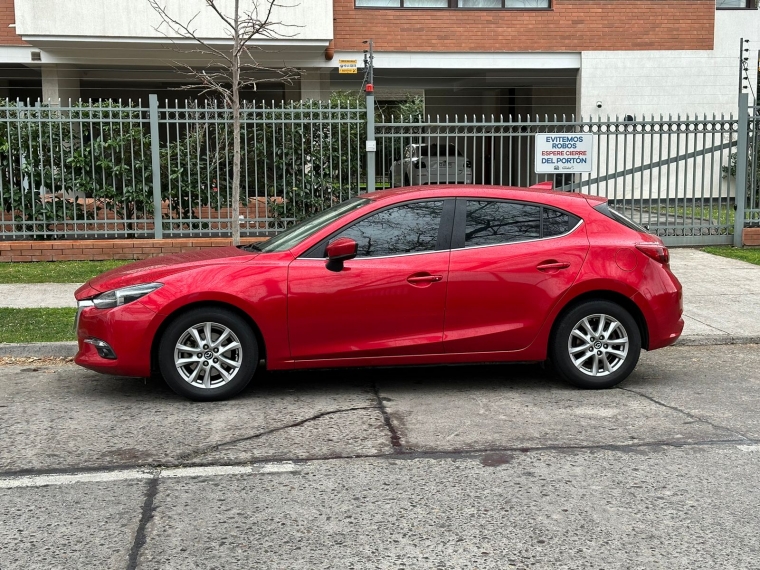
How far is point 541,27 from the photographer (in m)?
21.5

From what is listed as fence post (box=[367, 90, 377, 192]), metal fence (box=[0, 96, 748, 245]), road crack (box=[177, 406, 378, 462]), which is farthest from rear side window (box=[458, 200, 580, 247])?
fence post (box=[367, 90, 377, 192])

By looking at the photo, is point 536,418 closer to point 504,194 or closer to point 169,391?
point 504,194

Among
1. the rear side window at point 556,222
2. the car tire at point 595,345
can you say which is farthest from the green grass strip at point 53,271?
the car tire at point 595,345

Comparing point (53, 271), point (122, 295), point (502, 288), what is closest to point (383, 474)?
point (502, 288)

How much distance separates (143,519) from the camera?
14.2 ft

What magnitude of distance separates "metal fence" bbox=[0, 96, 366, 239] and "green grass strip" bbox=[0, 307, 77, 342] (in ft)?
13.5

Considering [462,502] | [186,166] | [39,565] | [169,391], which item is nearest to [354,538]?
[462,502]

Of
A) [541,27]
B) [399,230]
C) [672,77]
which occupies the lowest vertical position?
[399,230]

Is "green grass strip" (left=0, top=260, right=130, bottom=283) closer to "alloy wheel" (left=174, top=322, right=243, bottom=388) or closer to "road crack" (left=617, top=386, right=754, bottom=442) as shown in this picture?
"alloy wheel" (left=174, top=322, right=243, bottom=388)

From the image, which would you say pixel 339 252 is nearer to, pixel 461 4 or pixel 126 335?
pixel 126 335

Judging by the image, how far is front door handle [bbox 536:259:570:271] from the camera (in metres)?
6.66

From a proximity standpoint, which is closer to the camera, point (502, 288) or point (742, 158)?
point (502, 288)

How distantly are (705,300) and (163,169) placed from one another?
25.9 feet

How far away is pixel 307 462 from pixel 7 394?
9.52ft
